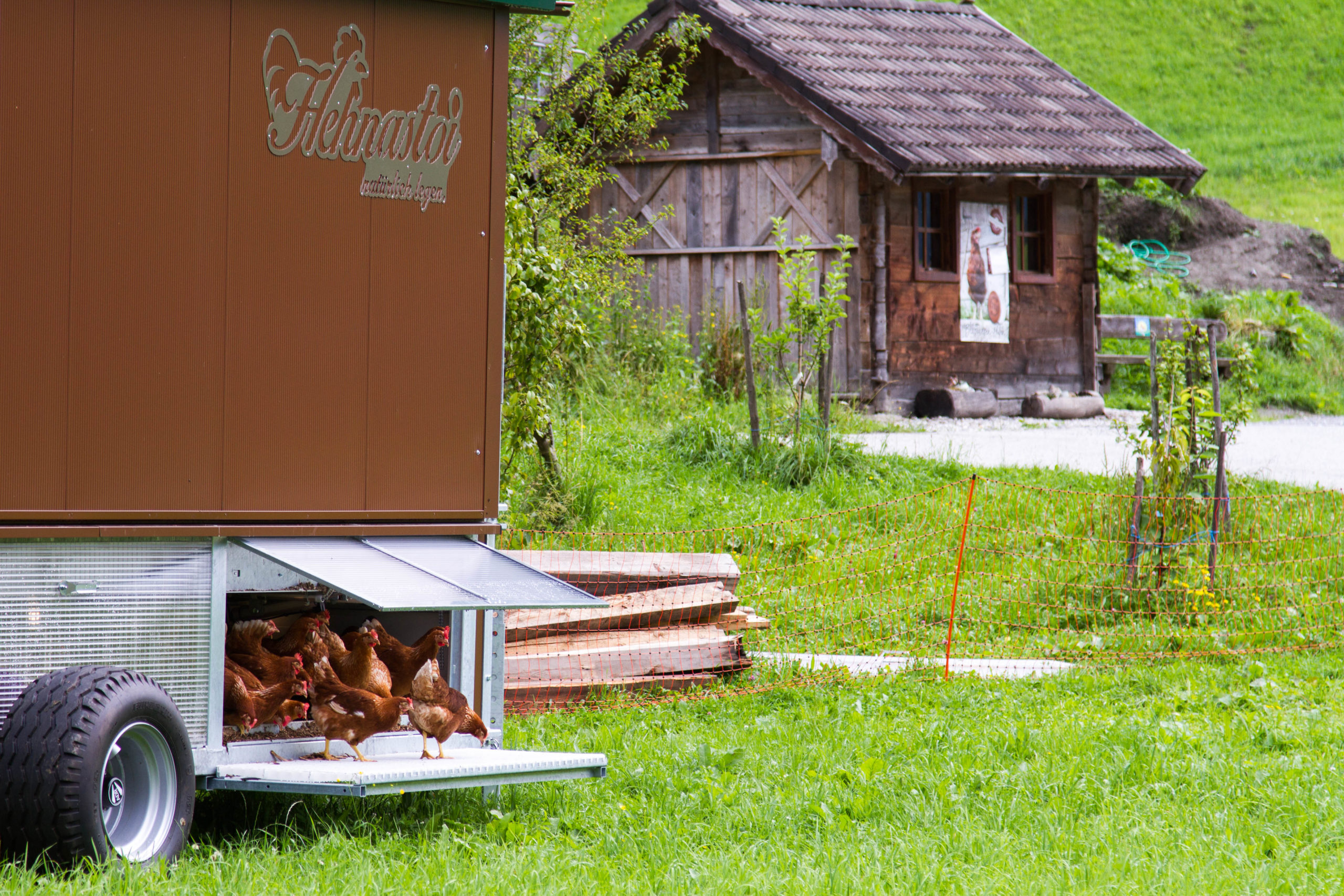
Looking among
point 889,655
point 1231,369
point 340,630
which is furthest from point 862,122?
point 340,630

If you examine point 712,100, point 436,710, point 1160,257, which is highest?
point 712,100

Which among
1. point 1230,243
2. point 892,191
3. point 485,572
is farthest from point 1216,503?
point 1230,243

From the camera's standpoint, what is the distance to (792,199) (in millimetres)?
17750

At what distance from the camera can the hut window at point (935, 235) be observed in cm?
1770

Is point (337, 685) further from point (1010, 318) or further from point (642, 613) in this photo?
point (1010, 318)

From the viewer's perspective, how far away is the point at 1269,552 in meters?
9.90

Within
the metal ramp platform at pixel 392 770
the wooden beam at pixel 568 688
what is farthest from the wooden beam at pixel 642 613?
the metal ramp platform at pixel 392 770

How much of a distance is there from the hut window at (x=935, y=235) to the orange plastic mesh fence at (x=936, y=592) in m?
6.84

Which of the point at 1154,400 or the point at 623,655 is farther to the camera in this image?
the point at 1154,400

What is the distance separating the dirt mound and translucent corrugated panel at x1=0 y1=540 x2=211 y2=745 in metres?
27.5

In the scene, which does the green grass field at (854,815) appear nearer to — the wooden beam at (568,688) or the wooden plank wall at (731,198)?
the wooden beam at (568,688)

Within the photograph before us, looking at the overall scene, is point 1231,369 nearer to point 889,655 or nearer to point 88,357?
point 889,655

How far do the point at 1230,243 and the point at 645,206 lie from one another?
18.7 meters

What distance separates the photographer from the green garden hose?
29.2m
